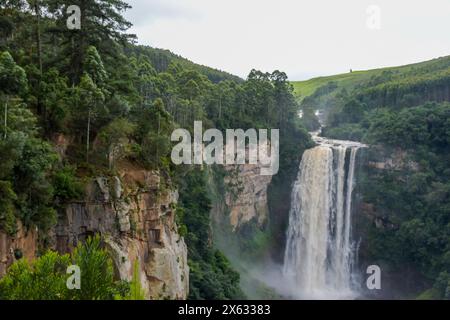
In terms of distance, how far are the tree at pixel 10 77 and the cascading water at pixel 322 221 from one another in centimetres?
2968

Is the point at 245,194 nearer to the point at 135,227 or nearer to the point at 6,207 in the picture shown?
the point at 135,227

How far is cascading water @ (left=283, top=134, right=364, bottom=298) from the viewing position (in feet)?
126

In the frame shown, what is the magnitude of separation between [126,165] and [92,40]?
5552 mm

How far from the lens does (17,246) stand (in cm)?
1263

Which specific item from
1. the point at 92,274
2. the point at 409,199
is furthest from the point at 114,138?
the point at 409,199

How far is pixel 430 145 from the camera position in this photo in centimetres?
3925

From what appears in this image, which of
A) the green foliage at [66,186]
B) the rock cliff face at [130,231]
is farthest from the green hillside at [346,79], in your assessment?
the green foliage at [66,186]

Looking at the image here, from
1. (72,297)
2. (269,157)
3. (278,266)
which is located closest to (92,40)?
(72,297)

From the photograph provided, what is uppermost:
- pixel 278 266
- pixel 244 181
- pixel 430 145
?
pixel 430 145

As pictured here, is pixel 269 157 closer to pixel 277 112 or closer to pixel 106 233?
pixel 277 112

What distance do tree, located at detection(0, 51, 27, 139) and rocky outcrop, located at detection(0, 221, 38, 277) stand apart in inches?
151

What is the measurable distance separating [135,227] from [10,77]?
23.1 feet

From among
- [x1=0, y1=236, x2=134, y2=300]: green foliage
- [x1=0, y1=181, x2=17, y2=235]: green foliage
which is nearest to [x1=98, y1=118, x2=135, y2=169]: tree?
[x1=0, y1=181, x2=17, y2=235]: green foliage

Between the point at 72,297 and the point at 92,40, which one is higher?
the point at 92,40
